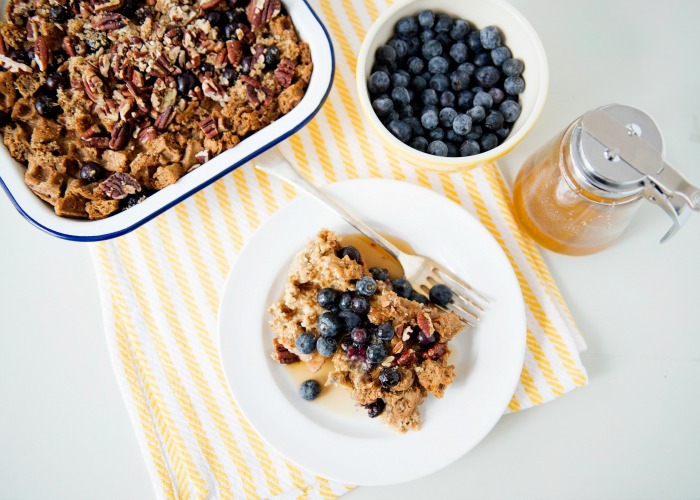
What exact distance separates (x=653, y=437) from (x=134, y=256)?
6.61 ft

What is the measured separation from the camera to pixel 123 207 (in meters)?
1.48

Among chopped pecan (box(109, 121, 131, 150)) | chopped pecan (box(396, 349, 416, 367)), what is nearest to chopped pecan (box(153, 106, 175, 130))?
chopped pecan (box(109, 121, 131, 150))

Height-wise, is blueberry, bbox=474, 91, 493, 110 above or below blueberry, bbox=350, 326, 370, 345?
above

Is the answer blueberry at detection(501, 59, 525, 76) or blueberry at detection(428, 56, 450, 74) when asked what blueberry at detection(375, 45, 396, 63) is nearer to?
blueberry at detection(428, 56, 450, 74)

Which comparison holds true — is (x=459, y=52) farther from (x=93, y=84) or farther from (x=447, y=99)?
(x=93, y=84)

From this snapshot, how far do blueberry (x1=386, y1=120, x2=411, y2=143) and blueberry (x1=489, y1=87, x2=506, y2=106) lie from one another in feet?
0.96

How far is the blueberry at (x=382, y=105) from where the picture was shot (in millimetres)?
1526

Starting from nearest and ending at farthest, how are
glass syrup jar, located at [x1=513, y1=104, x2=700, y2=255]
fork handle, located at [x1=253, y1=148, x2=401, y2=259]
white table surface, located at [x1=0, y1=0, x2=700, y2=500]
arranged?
1. glass syrup jar, located at [x1=513, y1=104, x2=700, y2=255]
2. fork handle, located at [x1=253, y1=148, x2=401, y2=259]
3. white table surface, located at [x1=0, y1=0, x2=700, y2=500]

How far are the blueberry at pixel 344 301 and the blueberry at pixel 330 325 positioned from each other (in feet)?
0.11

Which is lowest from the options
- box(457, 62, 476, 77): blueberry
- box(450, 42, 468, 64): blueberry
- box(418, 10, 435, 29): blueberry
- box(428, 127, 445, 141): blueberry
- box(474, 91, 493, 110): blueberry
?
box(428, 127, 445, 141): blueberry

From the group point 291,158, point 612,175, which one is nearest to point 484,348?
point 612,175

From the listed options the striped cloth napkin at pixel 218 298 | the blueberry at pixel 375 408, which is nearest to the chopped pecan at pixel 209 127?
the striped cloth napkin at pixel 218 298

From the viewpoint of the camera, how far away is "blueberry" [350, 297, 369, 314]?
1.53 meters

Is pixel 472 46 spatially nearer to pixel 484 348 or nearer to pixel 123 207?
pixel 484 348
